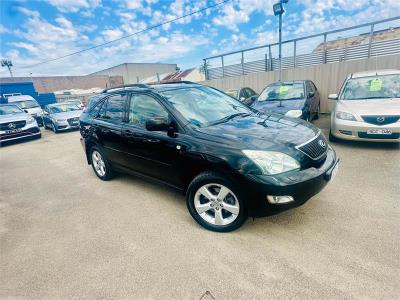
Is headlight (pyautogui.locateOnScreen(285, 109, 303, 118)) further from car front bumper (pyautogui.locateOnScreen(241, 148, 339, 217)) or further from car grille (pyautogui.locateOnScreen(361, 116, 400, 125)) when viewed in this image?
car front bumper (pyautogui.locateOnScreen(241, 148, 339, 217))

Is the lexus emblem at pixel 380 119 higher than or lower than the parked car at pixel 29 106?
lower

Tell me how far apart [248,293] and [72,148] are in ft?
24.5

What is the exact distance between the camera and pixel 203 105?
324 cm

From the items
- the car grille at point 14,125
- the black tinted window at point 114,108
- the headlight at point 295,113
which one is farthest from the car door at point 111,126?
the car grille at point 14,125

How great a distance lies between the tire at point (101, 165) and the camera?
421cm

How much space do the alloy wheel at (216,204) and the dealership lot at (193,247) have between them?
18 cm

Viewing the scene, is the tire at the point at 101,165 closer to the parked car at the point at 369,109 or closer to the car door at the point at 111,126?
the car door at the point at 111,126

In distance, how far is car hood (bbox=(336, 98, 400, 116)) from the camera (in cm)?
445

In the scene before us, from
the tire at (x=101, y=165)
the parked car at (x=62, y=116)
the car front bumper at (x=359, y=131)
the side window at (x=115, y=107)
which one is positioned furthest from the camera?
the parked car at (x=62, y=116)

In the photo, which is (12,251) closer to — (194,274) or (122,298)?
(122,298)

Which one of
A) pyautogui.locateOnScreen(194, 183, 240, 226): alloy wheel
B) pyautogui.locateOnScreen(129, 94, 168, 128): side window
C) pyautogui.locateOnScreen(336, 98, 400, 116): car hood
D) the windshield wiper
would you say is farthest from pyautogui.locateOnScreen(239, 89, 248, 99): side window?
pyautogui.locateOnScreen(194, 183, 240, 226): alloy wheel

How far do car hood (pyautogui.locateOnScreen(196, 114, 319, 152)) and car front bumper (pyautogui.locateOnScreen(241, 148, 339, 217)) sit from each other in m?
0.30

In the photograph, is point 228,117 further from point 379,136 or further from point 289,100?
point 289,100

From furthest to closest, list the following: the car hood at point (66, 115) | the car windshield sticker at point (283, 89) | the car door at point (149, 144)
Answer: the car hood at point (66, 115), the car windshield sticker at point (283, 89), the car door at point (149, 144)
